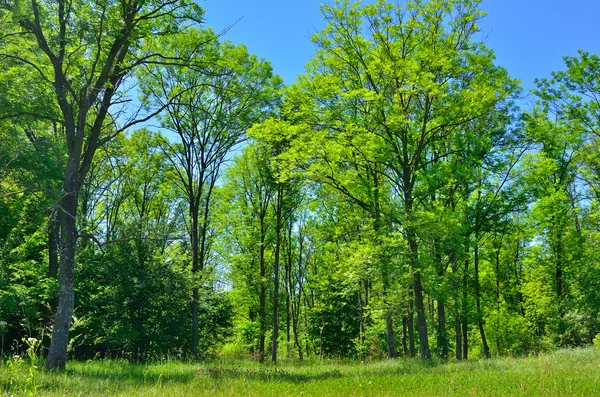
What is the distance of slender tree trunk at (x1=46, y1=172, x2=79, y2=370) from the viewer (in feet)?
27.4

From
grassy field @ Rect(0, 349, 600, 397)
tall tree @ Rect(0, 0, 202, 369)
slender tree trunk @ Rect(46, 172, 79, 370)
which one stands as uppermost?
tall tree @ Rect(0, 0, 202, 369)

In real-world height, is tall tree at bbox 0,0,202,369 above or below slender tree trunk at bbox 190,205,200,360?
above

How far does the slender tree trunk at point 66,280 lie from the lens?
8343 millimetres

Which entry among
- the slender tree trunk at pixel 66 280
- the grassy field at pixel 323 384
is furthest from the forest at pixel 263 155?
the grassy field at pixel 323 384

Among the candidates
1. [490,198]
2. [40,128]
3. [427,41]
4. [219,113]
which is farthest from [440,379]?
[40,128]

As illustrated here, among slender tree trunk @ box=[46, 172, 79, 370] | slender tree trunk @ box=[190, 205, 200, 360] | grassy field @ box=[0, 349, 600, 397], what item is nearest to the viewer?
grassy field @ box=[0, 349, 600, 397]

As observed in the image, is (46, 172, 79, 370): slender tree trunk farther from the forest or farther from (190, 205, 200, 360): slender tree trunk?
(190, 205, 200, 360): slender tree trunk

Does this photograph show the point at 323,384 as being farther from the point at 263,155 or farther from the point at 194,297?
the point at 263,155

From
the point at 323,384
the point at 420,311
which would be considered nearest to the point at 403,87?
the point at 420,311

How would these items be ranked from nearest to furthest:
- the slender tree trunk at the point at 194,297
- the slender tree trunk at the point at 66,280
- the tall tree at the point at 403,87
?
the slender tree trunk at the point at 66,280
the tall tree at the point at 403,87
the slender tree trunk at the point at 194,297

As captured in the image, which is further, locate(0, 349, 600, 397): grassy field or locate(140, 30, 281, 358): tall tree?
locate(140, 30, 281, 358): tall tree

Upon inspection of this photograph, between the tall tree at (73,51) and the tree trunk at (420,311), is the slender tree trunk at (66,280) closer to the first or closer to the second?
the tall tree at (73,51)

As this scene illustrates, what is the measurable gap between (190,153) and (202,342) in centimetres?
927

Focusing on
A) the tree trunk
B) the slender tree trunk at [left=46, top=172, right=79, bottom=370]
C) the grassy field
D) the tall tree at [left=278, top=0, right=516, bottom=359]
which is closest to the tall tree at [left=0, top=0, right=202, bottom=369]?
the slender tree trunk at [left=46, top=172, right=79, bottom=370]
